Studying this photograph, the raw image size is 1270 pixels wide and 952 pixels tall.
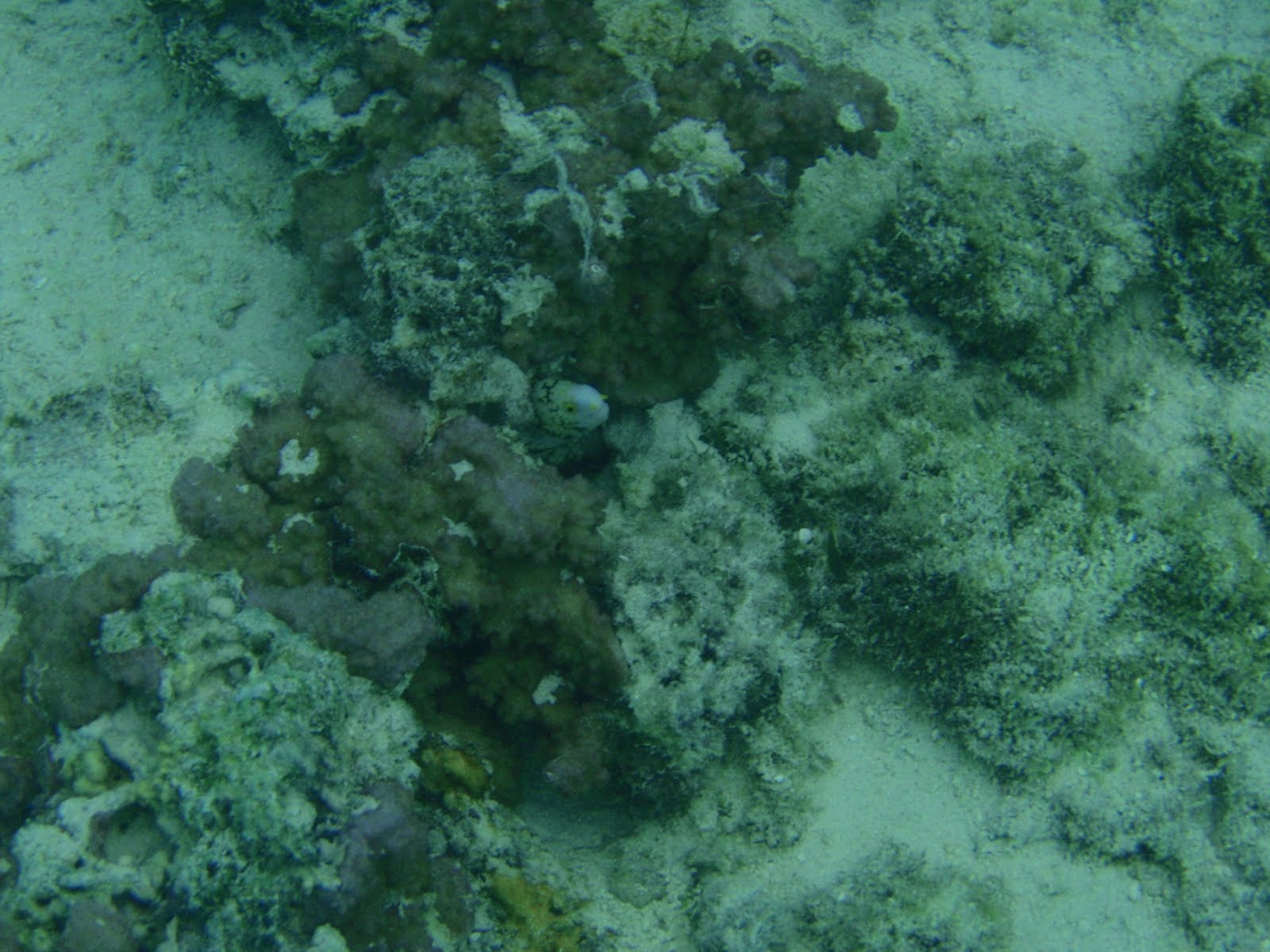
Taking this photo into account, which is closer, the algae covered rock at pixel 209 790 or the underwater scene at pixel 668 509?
the algae covered rock at pixel 209 790

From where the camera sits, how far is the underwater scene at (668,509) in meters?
2.99

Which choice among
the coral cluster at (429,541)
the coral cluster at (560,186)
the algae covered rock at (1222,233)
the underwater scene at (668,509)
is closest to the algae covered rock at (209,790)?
the underwater scene at (668,509)

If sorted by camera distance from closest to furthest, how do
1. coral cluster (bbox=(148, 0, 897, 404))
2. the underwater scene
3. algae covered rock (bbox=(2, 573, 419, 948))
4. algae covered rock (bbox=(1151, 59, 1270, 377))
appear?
1. algae covered rock (bbox=(2, 573, 419, 948))
2. the underwater scene
3. coral cluster (bbox=(148, 0, 897, 404))
4. algae covered rock (bbox=(1151, 59, 1270, 377))

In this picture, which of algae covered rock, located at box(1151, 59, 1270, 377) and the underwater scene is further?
algae covered rock, located at box(1151, 59, 1270, 377)

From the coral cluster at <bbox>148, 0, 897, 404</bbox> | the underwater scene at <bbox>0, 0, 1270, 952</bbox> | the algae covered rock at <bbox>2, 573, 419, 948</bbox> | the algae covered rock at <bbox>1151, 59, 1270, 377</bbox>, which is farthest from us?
the algae covered rock at <bbox>1151, 59, 1270, 377</bbox>

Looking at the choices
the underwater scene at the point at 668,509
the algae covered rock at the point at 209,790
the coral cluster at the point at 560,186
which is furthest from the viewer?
the coral cluster at the point at 560,186

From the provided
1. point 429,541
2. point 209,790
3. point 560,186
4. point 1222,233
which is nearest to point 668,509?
point 429,541

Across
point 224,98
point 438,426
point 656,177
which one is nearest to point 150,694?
point 438,426

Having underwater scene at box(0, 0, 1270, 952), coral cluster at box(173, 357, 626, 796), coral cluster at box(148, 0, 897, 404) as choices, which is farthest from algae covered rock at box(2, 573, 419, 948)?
coral cluster at box(148, 0, 897, 404)

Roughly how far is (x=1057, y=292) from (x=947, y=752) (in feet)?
7.04

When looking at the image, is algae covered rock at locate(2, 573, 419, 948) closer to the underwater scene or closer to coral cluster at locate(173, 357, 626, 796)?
the underwater scene

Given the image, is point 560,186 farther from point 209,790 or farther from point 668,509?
point 209,790

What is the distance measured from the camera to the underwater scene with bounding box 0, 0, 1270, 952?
299 centimetres

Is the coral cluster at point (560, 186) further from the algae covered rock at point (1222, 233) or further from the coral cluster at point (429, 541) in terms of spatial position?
the algae covered rock at point (1222, 233)
